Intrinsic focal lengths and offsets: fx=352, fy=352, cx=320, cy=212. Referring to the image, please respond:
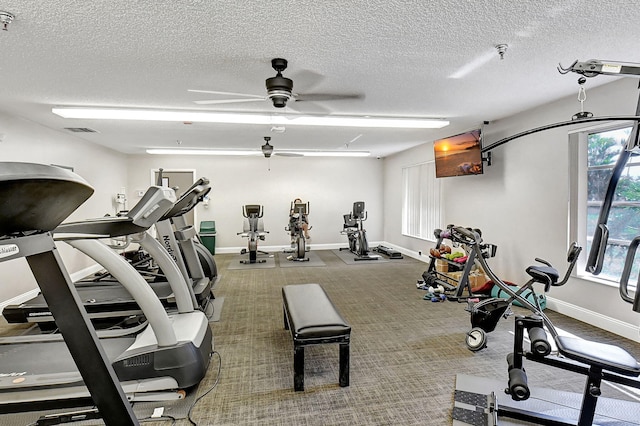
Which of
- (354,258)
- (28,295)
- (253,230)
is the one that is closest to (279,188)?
(253,230)

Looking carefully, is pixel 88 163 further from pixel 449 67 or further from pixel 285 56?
pixel 449 67

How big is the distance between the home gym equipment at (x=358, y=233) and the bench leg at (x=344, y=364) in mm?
4808

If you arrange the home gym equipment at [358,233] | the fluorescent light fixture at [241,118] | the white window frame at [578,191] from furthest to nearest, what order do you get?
the home gym equipment at [358,233], the fluorescent light fixture at [241,118], the white window frame at [578,191]

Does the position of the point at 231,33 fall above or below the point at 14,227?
above

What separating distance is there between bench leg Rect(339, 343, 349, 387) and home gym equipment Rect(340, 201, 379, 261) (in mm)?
4808

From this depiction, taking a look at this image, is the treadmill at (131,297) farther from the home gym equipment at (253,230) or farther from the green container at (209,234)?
the green container at (209,234)

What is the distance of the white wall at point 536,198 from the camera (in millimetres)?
3406

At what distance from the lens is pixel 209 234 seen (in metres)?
8.02

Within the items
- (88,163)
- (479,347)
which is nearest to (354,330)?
(479,347)

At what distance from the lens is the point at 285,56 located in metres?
2.56

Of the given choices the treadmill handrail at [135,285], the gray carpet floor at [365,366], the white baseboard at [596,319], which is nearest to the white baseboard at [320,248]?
the gray carpet floor at [365,366]

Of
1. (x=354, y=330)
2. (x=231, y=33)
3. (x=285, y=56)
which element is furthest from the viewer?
(x=354, y=330)

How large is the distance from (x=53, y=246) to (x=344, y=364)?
2.03 metres

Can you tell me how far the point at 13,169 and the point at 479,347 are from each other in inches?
128
